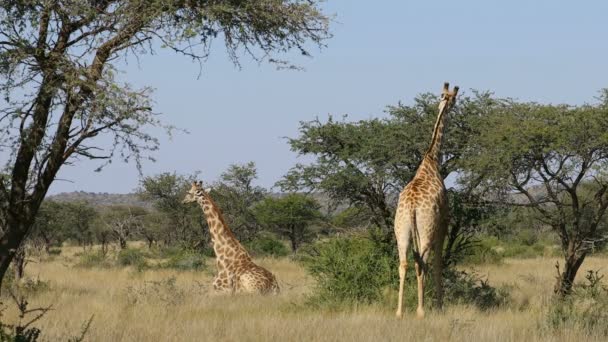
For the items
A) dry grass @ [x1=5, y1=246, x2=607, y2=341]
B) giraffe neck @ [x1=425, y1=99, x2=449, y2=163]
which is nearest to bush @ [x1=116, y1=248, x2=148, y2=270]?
dry grass @ [x1=5, y1=246, x2=607, y2=341]

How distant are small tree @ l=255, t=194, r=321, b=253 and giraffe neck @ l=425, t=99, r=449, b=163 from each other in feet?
82.6

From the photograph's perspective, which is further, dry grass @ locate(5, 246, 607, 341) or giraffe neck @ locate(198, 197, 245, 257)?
giraffe neck @ locate(198, 197, 245, 257)

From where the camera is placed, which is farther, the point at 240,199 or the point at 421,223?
the point at 240,199

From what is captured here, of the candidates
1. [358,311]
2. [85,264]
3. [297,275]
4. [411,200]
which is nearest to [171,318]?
[358,311]

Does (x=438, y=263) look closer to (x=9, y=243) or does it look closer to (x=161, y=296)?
(x=161, y=296)

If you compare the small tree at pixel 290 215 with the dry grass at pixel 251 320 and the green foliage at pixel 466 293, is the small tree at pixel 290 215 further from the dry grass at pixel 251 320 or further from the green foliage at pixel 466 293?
the green foliage at pixel 466 293

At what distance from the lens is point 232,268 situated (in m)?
15.1

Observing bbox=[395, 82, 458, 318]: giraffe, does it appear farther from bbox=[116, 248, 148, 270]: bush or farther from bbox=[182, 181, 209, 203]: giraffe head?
bbox=[116, 248, 148, 270]: bush

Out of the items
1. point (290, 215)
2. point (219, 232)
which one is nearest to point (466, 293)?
point (219, 232)

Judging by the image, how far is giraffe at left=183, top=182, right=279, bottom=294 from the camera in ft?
47.7

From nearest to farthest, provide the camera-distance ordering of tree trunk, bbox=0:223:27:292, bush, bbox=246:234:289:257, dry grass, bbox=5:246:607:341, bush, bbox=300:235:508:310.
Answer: tree trunk, bbox=0:223:27:292
dry grass, bbox=5:246:607:341
bush, bbox=300:235:508:310
bush, bbox=246:234:289:257

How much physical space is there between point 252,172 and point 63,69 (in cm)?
3324

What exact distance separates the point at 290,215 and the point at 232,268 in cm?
2364

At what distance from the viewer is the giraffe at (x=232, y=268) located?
14531 millimetres
